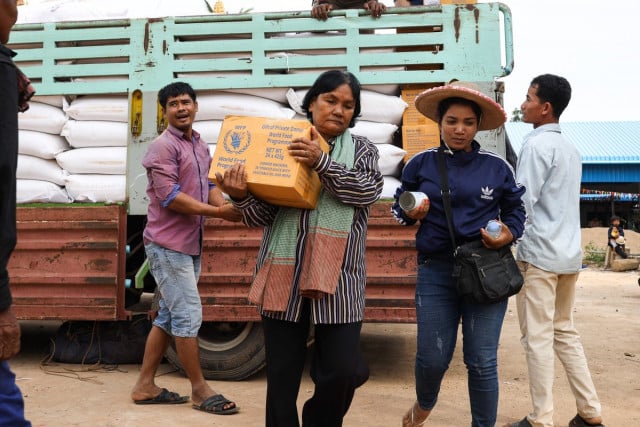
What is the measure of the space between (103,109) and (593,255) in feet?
52.8

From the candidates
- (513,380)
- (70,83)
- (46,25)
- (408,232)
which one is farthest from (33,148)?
(513,380)

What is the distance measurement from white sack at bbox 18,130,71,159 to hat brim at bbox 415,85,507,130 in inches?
112

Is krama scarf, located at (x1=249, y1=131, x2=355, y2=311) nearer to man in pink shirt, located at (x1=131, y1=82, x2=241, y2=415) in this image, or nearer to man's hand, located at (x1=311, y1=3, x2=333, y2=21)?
man in pink shirt, located at (x1=131, y1=82, x2=241, y2=415)

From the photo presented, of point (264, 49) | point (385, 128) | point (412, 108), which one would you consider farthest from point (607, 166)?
point (264, 49)

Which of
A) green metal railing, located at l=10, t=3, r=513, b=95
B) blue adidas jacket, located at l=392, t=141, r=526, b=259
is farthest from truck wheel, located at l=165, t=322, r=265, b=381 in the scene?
blue adidas jacket, located at l=392, t=141, r=526, b=259

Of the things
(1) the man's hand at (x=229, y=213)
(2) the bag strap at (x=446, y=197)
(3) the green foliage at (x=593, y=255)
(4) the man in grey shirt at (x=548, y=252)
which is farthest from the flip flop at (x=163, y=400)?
(3) the green foliage at (x=593, y=255)

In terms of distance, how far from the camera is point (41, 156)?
4.83 metres

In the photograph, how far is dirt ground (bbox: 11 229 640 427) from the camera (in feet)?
12.7

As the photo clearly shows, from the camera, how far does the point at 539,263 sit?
3.53 metres

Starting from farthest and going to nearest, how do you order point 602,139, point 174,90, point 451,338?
1. point 602,139
2. point 174,90
3. point 451,338

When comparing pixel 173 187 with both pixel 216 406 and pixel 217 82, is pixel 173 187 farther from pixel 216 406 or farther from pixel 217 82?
pixel 216 406

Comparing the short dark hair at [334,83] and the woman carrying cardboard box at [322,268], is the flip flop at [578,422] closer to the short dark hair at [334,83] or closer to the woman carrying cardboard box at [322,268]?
the woman carrying cardboard box at [322,268]

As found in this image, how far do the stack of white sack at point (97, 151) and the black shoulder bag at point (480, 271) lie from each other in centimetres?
268

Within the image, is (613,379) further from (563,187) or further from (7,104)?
(7,104)
